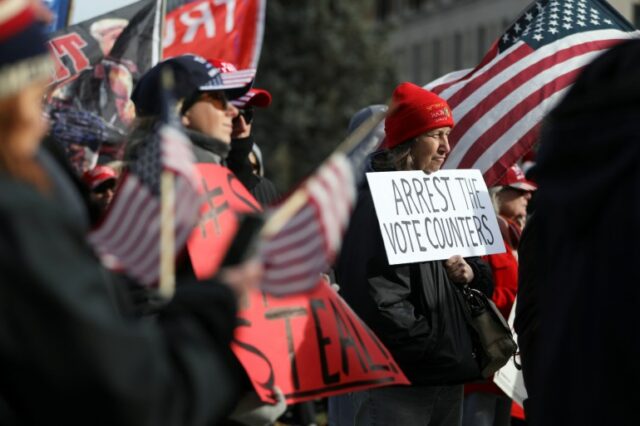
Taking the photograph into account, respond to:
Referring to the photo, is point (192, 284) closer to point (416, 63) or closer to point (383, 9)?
point (416, 63)

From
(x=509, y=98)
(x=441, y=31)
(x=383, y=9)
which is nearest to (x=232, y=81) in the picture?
(x=509, y=98)

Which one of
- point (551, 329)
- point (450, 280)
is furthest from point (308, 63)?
point (551, 329)

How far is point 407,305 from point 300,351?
5.61 feet

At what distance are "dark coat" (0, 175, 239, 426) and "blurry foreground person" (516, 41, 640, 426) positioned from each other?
109 cm

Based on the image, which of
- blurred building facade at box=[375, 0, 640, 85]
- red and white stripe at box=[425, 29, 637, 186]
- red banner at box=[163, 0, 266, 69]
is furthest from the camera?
blurred building facade at box=[375, 0, 640, 85]

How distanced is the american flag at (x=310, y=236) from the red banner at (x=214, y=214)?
33.7 inches

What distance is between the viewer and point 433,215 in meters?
5.84

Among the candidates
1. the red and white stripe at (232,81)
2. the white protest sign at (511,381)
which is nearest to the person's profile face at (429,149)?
the white protest sign at (511,381)

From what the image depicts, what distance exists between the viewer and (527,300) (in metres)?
4.68

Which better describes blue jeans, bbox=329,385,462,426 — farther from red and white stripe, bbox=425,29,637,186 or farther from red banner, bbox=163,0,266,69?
red banner, bbox=163,0,266,69

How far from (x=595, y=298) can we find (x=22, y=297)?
1410mm

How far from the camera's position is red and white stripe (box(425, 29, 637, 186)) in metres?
7.59

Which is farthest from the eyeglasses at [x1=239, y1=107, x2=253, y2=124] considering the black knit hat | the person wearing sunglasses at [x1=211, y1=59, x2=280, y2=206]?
the black knit hat

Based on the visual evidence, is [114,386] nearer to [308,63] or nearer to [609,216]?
[609,216]
